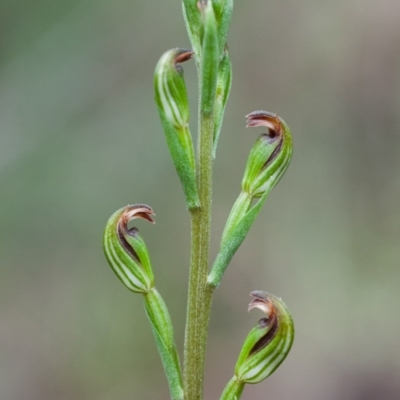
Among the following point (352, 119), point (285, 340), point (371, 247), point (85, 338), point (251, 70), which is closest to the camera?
point (285, 340)

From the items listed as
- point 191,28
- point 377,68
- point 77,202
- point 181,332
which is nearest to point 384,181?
point 377,68

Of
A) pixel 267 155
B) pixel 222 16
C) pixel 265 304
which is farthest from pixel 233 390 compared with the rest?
pixel 222 16

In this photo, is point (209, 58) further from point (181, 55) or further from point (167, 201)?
point (167, 201)

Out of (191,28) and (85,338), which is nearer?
(191,28)

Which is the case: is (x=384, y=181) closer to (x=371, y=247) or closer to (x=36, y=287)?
(x=371, y=247)

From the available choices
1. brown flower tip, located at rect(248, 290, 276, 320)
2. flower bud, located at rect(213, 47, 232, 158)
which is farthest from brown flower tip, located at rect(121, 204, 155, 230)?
brown flower tip, located at rect(248, 290, 276, 320)

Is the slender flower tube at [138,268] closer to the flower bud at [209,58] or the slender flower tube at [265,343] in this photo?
the slender flower tube at [265,343]
